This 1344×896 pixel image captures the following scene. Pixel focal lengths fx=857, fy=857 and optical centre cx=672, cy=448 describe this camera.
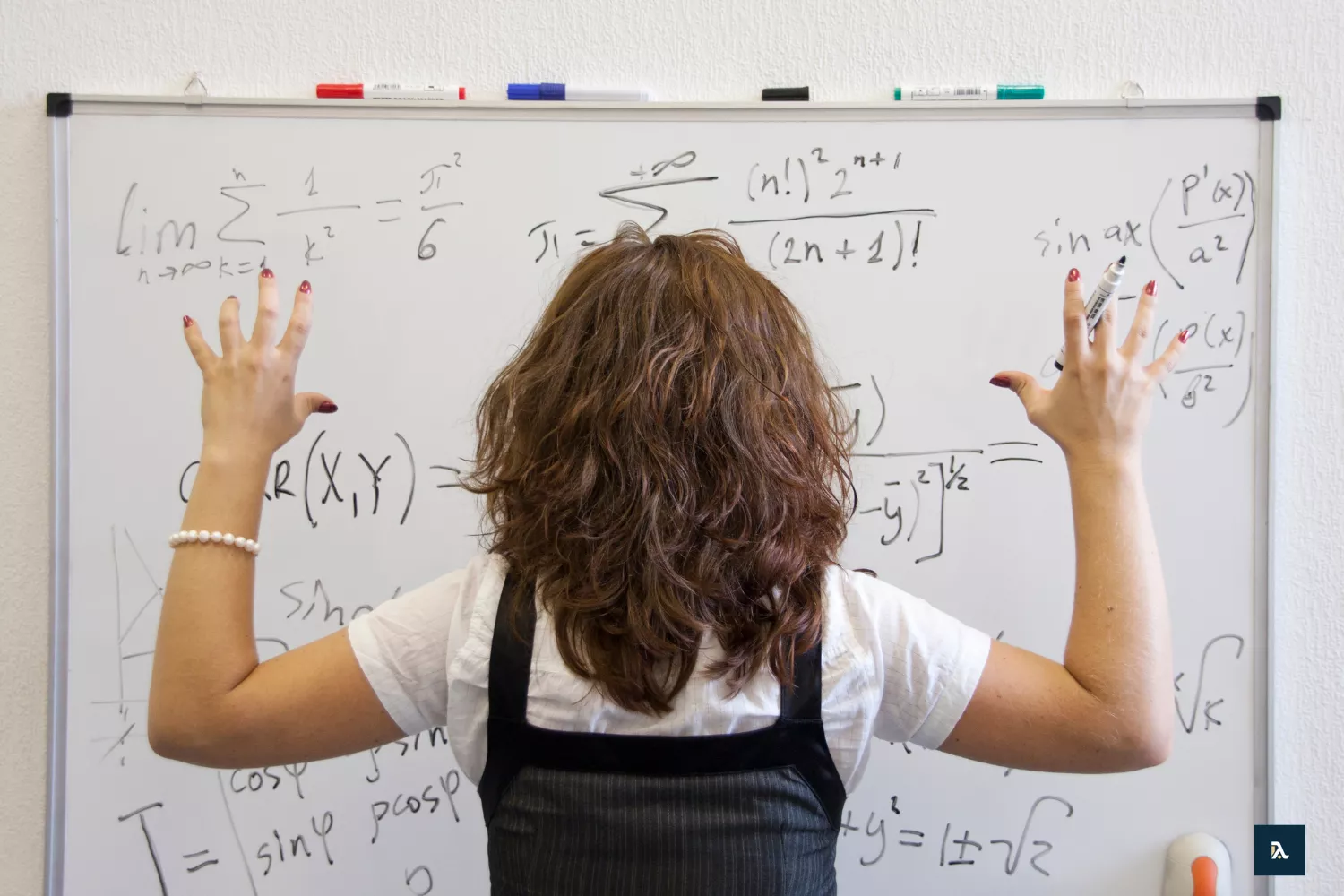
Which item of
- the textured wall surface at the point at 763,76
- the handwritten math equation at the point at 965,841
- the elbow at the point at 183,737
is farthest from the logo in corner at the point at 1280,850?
the elbow at the point at 183,737

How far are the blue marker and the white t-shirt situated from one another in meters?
0.69

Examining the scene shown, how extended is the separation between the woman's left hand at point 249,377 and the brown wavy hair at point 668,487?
168mm

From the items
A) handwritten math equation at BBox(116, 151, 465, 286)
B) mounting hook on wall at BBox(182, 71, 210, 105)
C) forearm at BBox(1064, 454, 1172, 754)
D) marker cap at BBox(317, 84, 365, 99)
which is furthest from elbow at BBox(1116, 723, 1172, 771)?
mounting hook on wall at BBox(182, 71, 210, 105)

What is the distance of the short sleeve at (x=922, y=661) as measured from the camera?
590mm

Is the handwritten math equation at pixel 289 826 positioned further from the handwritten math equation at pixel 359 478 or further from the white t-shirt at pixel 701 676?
the white t-shirt at pixel 701 676

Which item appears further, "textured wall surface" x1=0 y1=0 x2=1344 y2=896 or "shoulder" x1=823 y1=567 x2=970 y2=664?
"textured wall surface" x1=0 y1=0 x2=1344 y2=896

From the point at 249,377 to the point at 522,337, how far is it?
51cm

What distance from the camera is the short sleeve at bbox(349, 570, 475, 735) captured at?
608 mm

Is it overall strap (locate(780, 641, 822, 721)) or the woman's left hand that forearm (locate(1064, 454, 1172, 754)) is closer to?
overall strap (locate(780, 641, 822, 721))

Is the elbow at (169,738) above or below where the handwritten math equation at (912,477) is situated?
below

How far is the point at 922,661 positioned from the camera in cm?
59

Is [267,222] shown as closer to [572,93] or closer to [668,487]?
[572,93]

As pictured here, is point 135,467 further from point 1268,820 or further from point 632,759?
point 1268,820

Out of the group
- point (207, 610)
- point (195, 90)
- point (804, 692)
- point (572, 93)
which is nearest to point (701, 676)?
point (804, 692)
